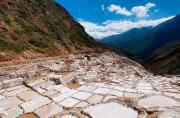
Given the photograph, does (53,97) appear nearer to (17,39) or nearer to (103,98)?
(103,98)

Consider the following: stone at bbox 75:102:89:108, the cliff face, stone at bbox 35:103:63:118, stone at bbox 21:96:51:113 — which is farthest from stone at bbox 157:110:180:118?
the cliff face

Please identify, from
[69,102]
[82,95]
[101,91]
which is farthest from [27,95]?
[101,91]

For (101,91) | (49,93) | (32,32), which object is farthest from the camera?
(32,32)

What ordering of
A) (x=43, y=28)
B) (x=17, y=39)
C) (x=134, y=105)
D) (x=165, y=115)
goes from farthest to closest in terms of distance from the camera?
(x=43, y=28) < (x=17, y=39) < (x=134, y=105) < (x=165, y=115)

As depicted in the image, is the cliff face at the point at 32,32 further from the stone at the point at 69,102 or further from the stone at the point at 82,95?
the stone at the point at 69,102

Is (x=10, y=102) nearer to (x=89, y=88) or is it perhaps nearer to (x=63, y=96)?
(x=63, y=96)

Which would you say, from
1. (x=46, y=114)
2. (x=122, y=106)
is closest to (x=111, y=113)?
(x=122, y=106)

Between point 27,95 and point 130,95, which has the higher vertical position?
point 130,95
